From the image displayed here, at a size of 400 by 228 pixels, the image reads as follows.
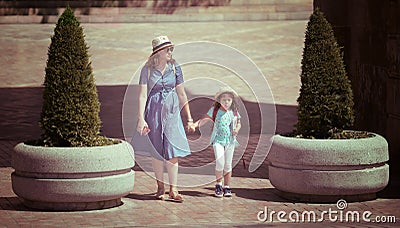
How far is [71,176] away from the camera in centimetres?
1016

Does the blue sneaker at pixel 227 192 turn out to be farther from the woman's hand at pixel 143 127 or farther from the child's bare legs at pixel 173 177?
the woman's hand at pixel 143 127

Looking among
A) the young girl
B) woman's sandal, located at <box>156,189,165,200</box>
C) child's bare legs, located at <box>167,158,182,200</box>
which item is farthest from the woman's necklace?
woman's sandal, located at <box>156,189,165,200</box>

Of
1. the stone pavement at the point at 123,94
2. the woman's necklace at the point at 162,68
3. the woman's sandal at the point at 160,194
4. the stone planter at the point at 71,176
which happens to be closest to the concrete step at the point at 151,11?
the stone pavement at the point at 123,94

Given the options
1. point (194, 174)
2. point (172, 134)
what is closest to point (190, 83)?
point (194, 174)

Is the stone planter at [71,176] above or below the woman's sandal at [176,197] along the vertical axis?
above

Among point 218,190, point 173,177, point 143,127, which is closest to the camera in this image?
point 143,127

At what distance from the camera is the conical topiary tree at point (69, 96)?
10.4 m

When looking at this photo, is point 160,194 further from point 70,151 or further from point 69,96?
point 69,96

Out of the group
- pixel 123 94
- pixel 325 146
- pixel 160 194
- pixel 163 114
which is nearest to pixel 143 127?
pixel 163 114

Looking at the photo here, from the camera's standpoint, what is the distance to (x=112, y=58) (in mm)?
26422

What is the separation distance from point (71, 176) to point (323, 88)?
291 centimetres

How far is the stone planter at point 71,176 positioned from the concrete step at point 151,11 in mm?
22923

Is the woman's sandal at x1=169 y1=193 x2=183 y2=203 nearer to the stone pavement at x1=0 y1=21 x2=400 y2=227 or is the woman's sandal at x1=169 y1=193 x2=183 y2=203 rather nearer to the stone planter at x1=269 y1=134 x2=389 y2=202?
the stone pavement at x1=0 y1=21 x2=400 y2=227

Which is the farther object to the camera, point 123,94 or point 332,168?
point 123,94
